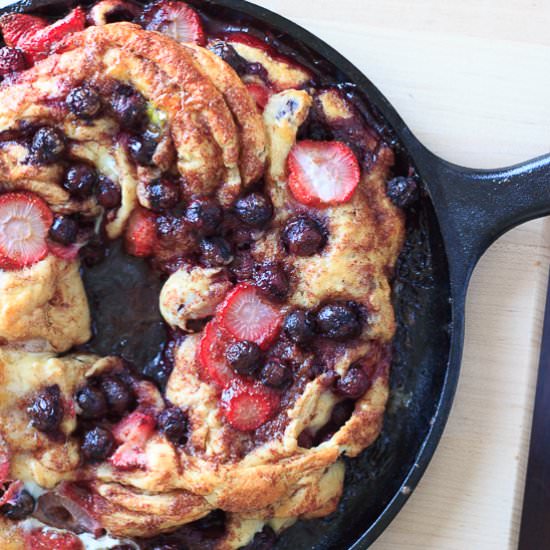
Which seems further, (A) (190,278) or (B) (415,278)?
(B) (415,278)

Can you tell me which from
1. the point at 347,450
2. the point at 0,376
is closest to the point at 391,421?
the point at 347,450

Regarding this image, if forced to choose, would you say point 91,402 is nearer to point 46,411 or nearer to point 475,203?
point 46,411

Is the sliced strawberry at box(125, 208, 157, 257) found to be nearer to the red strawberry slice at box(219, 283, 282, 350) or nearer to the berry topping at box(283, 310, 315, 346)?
the red strawberry slice at box(219, 283, 282, 350)

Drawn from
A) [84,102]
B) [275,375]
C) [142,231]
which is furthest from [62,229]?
[275,375]

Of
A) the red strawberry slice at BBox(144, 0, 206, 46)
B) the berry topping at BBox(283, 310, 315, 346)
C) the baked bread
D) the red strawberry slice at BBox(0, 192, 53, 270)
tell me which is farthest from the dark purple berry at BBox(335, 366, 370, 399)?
the red strawberry slice at BBox(144, 0, 206, 46)

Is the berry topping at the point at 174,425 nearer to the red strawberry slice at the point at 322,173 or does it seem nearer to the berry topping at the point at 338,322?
the berry topping at the point at 338,322
